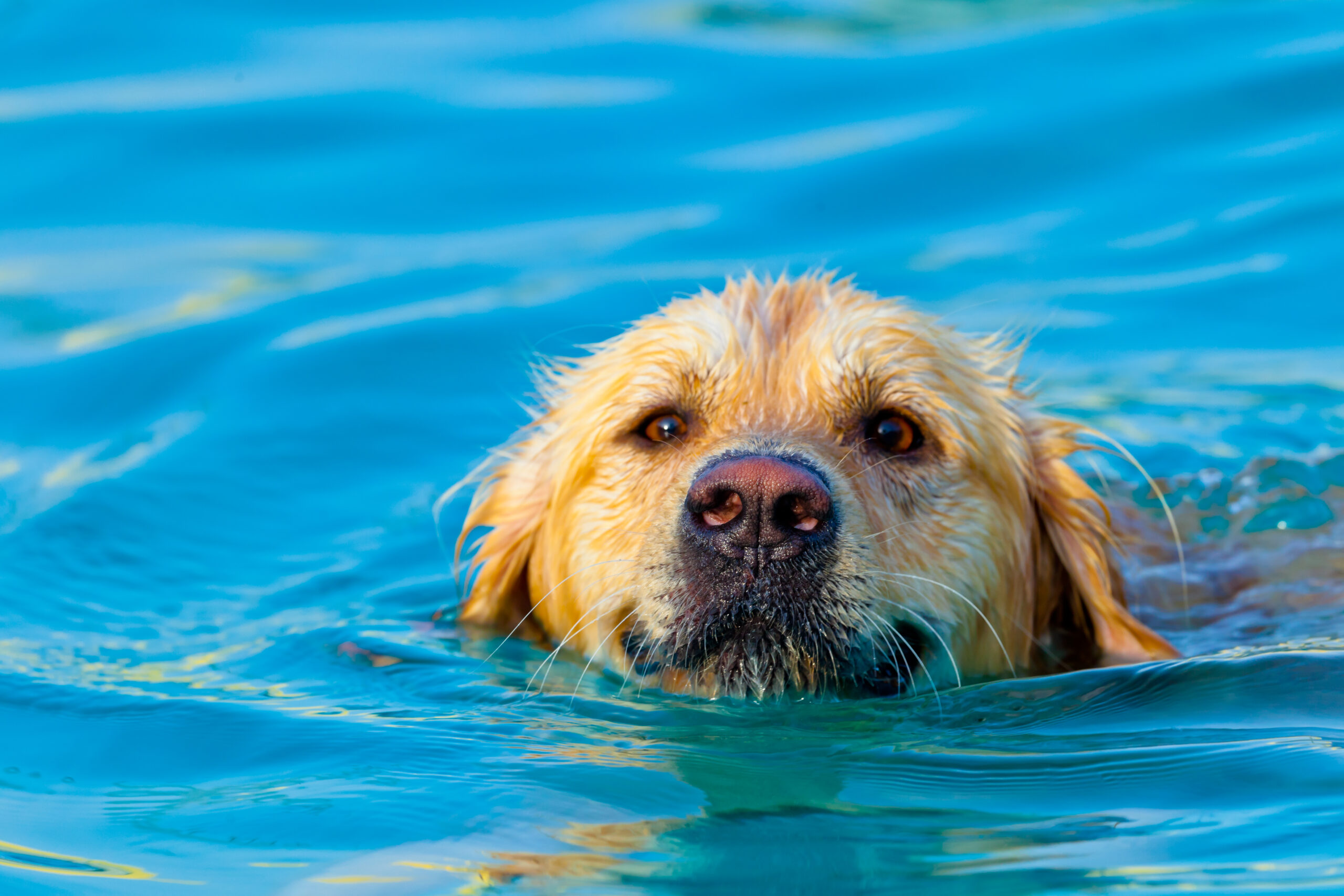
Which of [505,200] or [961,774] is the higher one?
[505,200]

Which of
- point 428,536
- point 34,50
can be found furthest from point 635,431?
point 34,50

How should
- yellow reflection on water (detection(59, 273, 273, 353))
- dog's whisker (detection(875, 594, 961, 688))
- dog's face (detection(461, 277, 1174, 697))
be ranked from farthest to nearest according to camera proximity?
yellow reflection on water (detection(59, 273, 273, 353))
dog's whisker (detection(875, 594, 961, 688))
dog's face (detection(461, 277, 1174, 697))

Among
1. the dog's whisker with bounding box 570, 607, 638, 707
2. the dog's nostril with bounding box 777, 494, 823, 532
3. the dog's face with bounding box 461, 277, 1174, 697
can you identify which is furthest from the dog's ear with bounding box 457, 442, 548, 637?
the dog's nostril with bounding box 777, 494, 823, 532

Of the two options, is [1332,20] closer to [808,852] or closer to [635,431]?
[635,431]

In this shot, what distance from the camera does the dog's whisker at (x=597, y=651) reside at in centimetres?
445

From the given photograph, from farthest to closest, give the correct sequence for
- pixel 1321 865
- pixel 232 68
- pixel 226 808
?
pixel 232 68 < pixel 226 808 < pixel 1321 865

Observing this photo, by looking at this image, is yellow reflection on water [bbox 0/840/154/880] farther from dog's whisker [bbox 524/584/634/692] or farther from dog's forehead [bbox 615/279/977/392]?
dog's forehead [bbox 615/279/977/392]

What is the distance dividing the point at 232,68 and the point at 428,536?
5477 millimetres

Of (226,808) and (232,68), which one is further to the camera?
(232,68)

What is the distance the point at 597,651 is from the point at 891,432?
1075 millimetres

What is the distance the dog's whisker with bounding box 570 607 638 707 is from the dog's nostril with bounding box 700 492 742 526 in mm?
407

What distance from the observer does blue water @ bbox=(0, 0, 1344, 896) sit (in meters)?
3.66

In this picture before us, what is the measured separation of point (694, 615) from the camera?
163 inches

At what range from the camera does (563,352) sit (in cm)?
841
